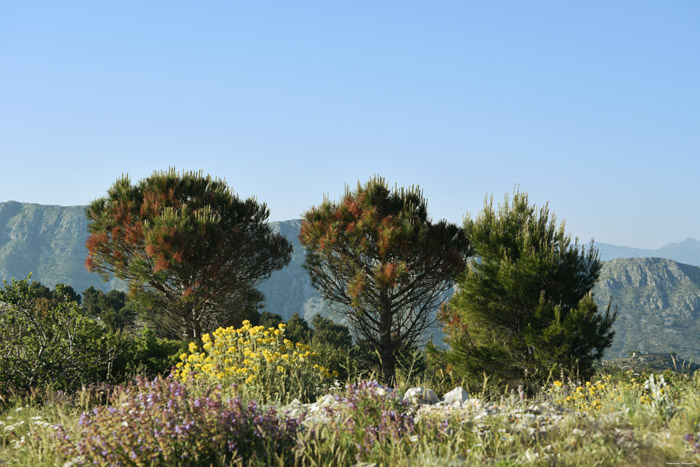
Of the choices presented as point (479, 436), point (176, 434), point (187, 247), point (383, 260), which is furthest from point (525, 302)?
point (176, 434)

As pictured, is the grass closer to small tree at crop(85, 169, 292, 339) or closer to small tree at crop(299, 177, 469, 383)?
small tree at crop(299, 177, 469, 383)

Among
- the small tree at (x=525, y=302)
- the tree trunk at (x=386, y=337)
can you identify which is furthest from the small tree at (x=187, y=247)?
the small tree at (x=525, y=302)

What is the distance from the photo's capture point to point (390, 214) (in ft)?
44.9

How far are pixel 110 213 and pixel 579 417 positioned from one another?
46.1ft

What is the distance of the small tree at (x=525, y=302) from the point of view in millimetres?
12109

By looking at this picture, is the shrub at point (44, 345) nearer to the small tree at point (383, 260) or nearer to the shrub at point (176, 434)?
the shrub at point (176, 434)

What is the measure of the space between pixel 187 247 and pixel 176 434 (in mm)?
10582

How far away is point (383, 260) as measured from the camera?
43.9 feet

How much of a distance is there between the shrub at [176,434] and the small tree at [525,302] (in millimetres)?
9297

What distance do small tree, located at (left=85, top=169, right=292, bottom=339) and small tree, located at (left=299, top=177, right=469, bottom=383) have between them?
2.24 metres

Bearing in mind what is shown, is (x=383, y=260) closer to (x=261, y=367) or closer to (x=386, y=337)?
(x=386, y=337)

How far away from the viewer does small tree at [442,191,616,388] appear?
1211 centimetres

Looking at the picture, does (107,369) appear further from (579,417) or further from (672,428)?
(672,428)

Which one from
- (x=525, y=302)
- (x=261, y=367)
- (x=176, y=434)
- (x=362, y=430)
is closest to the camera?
(x=176, y=434)
